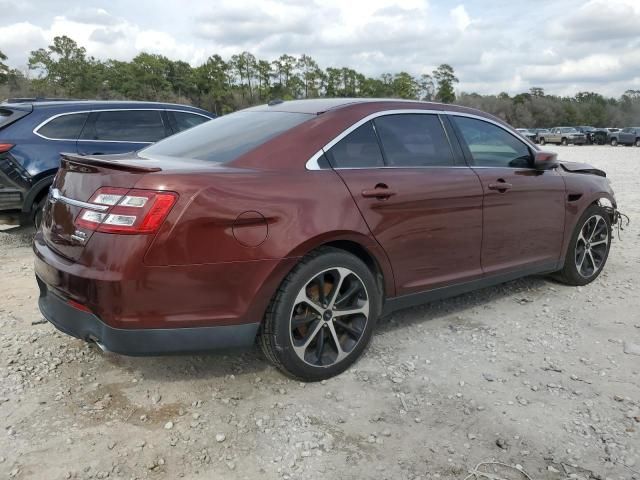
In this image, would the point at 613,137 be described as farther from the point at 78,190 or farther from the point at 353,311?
the point at 78,190

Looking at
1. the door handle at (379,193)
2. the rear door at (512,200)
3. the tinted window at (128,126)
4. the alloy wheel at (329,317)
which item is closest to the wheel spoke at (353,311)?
the alloy wheel at (329,317)

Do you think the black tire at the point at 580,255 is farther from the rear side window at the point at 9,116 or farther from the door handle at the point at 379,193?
the rear side window at the point at 9,116

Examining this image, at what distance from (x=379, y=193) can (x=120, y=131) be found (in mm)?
4468

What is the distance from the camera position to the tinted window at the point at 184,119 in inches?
281

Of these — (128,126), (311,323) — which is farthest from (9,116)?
(311,323)

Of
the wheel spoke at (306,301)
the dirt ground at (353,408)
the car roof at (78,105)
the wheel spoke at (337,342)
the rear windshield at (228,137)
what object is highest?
Answer: the car roof at (78,105)

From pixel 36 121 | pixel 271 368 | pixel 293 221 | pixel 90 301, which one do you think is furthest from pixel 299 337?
pixel 36 121

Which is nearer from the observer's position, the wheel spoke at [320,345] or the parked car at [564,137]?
the wheel spoke at [320,345]

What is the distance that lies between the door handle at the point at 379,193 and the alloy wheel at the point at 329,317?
0.46 metres

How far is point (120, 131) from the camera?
21.9 feet

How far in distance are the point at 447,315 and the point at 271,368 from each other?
1.58 metres

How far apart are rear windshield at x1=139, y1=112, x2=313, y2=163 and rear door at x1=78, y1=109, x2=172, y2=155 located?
3.02 meters

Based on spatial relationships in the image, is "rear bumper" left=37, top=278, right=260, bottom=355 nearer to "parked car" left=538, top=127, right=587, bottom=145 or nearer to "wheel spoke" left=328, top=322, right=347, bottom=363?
"wheel spoke" left=328, top=322, right=347, bottom=363

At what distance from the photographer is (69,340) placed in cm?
366
